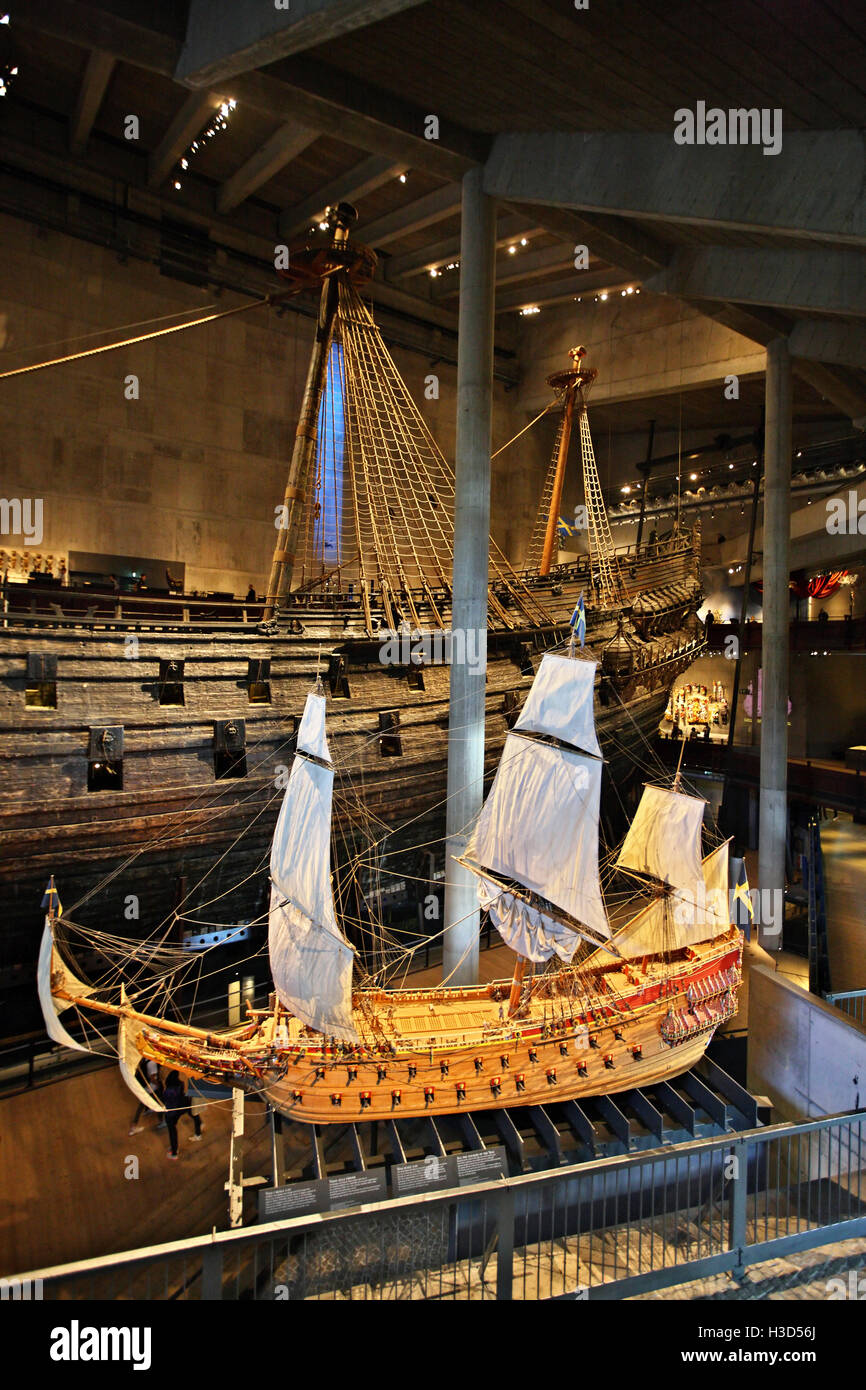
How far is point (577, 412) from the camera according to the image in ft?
50.8

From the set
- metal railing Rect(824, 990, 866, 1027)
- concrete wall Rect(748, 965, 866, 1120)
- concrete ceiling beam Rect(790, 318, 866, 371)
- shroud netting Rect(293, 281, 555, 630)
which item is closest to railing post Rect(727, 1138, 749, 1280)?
concrete wall Rect(748, 965, 866, 1120)

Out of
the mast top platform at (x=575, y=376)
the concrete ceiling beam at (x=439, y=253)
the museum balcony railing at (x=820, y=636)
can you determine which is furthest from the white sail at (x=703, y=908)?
the concrete ceiling beam at (x=439, y=253)

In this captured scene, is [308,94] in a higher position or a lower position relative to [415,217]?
lower

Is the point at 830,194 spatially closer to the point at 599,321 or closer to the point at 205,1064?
the point at 205,1064

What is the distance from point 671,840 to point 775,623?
14.3ft

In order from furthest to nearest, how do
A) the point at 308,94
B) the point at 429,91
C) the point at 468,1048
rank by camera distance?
the point at 429,91 → the point at 308,94 → the point at 468,1048

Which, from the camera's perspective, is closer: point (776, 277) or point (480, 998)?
point (480, 998)

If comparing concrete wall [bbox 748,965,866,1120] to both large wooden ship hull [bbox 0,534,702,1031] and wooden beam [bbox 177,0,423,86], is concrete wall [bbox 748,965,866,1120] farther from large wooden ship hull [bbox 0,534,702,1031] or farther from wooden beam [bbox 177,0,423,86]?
wooden beam [bbox 177,0,423,86]

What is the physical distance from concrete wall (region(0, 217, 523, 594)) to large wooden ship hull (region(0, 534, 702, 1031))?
4.39m

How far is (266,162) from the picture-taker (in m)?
13.2

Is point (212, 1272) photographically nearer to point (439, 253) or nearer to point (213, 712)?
point (213, 712)

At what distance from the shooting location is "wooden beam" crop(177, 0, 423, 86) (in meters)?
4.40

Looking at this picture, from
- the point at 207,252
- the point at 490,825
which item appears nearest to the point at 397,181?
the point at 207,252

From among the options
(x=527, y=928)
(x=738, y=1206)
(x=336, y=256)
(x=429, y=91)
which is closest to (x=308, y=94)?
(x=429, y=91)
